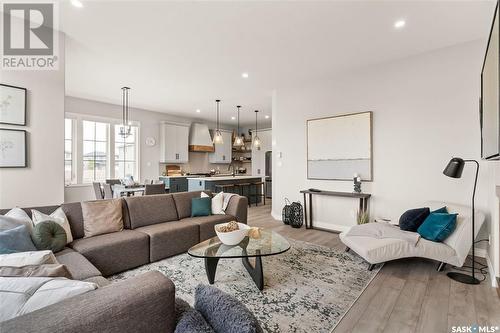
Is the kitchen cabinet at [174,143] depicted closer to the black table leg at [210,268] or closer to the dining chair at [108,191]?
the dining chair at [108,191]

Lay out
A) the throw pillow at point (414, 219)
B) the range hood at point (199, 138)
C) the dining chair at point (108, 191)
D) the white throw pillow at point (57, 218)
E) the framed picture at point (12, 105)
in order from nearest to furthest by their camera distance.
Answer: the white throw pillow at point (57, 218), the framed picture at point (12, 105), the throw pillow at point (414, 219), the dining chair at point (108, 191), the range hood at point (199, 138)

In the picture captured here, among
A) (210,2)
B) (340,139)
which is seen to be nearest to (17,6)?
(210,2)

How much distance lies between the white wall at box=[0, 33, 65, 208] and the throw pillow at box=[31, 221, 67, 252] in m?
0.84

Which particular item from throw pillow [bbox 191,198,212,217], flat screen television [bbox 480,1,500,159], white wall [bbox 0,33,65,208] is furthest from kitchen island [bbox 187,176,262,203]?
flat screen television [bbox 480,1,500,159]

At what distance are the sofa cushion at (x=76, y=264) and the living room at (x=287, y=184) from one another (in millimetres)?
16

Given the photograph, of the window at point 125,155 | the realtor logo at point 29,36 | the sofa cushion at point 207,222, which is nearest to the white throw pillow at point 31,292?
the sofa cushion at point 207,222

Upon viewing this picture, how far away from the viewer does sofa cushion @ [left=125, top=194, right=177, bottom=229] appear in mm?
3335

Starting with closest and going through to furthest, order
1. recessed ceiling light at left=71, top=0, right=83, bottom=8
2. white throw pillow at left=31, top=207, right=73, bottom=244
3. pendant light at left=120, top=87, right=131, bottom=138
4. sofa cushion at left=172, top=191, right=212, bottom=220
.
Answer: white throw pillow at left=31, top=207, right=73, bottom=244, recessed ceiling light at left=71, top=0, right=83, bottom=8, sofa cushion at left=172, top=191, right=212, bottom=220, pendant light at left=120, top=87, right=131, bottom=138

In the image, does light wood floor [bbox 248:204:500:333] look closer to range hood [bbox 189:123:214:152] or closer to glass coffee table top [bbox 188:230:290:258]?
glass coffee table top [bbox 188:230:290:258]

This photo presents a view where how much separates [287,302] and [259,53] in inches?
132

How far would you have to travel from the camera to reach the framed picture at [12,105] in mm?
2660

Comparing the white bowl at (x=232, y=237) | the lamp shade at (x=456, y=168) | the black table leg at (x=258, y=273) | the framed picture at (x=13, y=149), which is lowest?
the black table leg at (x=258, y=273)

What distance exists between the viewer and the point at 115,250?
270 centimetres

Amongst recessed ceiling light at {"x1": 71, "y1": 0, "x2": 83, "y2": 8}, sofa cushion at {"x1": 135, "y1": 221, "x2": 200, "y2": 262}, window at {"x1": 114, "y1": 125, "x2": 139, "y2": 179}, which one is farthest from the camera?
window at {"x1": 114, "y1": 125, "x2": 139, "y2": 179}
